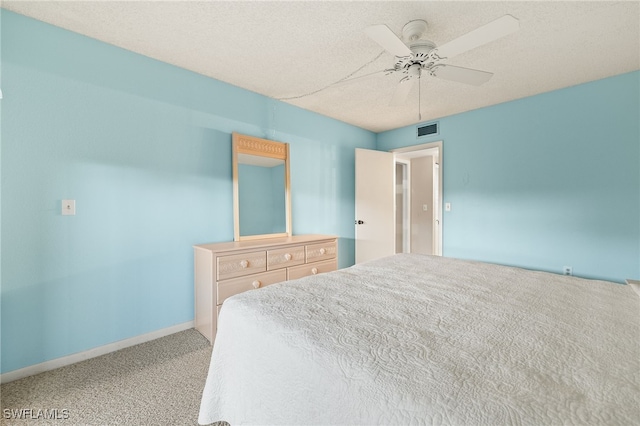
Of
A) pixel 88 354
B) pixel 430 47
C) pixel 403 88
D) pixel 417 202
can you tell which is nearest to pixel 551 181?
pixel 403 88

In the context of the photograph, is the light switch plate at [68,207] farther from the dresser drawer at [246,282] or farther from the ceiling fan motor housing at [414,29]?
the ceiling fan motor housing at [414,29]

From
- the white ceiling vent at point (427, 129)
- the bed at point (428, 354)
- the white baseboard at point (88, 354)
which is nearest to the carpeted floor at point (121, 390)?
the white baseboard at point (88, 354)

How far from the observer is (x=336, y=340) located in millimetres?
862

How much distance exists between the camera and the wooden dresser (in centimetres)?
211

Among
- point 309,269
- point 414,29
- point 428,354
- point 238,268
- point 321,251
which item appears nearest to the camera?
point 428,354

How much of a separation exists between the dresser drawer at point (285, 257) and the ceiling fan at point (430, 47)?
1.69m

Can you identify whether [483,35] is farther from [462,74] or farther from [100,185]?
[100,185]

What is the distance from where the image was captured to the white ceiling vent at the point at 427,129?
11.8 feet

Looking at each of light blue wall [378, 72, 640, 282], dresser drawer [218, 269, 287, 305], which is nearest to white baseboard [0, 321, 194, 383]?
dresser drawer [218, 269, 287, 305]

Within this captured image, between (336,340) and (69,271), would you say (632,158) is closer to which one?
(336,340)

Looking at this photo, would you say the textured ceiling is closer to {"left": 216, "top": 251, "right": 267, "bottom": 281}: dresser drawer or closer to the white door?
the white door

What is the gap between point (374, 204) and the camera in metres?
3.86

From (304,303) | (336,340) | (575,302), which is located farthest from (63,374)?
(575,302)

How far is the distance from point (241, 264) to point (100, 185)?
3.91 feet
